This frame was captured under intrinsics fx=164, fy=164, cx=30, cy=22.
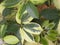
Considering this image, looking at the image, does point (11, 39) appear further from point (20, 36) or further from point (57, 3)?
point (57, 3)

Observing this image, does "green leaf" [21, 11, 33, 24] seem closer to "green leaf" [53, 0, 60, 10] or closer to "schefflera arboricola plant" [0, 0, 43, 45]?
"schefflera arboricola plant" [0, 0, 43, 45]

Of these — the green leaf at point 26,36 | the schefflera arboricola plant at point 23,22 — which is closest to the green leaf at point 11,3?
the schefflera arboricola plant at point 23,22

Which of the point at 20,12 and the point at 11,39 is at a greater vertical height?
the point at 20,12

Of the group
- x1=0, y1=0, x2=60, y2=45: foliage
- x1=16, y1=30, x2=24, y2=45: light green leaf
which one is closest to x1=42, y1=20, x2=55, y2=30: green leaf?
x1=0, y1=0, x2=60, y2=45: foliage

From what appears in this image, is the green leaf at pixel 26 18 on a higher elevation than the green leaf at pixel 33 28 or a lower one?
higher

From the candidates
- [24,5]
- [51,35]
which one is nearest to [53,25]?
[51,35]

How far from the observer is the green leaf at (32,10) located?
0.58m

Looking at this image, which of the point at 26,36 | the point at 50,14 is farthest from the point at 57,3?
the point at 26,36

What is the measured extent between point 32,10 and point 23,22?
2.9 inches

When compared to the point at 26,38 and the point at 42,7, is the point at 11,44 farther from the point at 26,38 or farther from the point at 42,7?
the point at 42,7

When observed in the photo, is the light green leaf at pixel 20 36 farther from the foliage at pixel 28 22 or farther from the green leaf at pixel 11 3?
the green leaf at pixel 11 3

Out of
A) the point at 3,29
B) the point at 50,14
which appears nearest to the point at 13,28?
the point at 3,29

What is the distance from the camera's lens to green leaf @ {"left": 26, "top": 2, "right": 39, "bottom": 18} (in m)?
0.58

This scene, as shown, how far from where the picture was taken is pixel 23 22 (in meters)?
0.63
